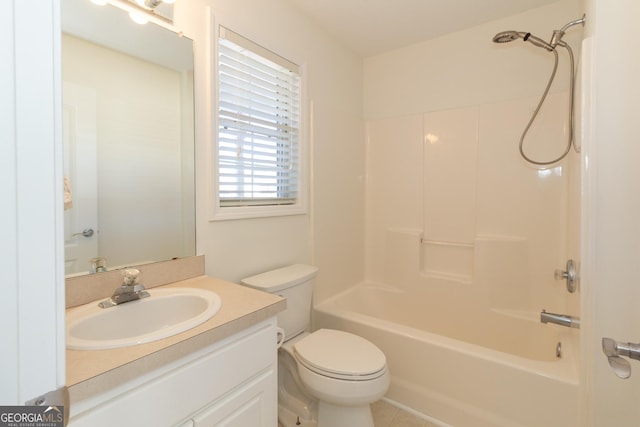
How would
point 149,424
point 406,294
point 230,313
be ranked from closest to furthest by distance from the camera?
point 149,424
point 230,313
point 406,294

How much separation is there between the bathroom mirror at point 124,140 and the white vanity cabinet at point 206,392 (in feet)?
1.89

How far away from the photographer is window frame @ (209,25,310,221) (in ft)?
4.60

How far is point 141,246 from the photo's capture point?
3.96 ft

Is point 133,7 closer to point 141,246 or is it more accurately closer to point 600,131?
point 141,246

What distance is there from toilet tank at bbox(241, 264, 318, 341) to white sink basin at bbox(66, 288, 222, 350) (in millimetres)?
370

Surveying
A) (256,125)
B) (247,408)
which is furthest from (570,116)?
(247,408)

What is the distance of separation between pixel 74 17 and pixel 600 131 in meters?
1.74

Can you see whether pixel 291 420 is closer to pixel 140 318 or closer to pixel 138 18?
pixel 140 318

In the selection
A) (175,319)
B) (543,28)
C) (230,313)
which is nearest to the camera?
(230,313)

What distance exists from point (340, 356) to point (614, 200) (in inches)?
46.1

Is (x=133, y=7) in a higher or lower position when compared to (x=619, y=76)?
higher

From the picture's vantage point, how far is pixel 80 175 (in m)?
1.05

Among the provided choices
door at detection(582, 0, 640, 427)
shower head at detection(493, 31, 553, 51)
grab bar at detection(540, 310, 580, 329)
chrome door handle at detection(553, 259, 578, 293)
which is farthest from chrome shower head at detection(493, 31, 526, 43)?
grab bar at detection(540, 310, 580, 329)

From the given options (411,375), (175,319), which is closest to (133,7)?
(175,319)
